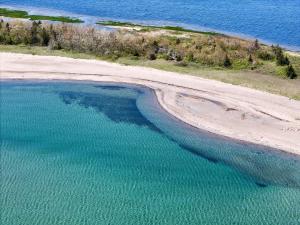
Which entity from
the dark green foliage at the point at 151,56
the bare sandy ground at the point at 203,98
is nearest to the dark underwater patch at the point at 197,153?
the bare sandy ground at the point at 203,98

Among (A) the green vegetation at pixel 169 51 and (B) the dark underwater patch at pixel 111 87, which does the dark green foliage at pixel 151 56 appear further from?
(B) the dark underwater patch at pixel 111 87

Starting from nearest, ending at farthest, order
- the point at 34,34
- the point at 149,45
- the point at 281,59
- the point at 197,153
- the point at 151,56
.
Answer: the point at 197,153
the point at 281,59
the point at 151,56
the point at 149,45
the point at 34,34

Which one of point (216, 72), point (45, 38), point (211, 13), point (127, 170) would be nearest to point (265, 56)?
point (216, 72)

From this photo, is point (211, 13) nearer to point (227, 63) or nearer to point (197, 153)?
point (227, 63)

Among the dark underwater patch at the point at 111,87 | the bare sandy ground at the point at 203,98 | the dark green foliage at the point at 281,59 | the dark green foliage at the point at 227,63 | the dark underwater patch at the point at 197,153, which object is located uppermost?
the dark green foliage at the point at 281,59

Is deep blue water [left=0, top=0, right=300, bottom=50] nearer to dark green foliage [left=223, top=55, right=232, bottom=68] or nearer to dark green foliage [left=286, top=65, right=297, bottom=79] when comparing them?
dark green foliage [left=223, top=55, right=232, bottom=68]

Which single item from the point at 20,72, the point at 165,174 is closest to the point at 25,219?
the point at 165,174

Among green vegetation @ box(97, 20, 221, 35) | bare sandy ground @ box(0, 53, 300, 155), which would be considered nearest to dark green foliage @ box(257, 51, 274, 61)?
bare sandy ground @ box(0, 53, 300, 155)
